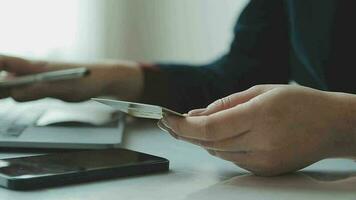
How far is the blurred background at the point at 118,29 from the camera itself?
6.56ft

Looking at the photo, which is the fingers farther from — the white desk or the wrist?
the wrist

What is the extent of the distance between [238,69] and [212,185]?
2.27 feet

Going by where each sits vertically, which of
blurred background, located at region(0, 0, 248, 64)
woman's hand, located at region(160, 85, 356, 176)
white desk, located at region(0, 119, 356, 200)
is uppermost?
blurred background, located at region(0, 0, 248, 64)

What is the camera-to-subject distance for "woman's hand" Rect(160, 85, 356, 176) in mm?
680

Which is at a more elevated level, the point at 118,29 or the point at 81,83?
the point at 118,29

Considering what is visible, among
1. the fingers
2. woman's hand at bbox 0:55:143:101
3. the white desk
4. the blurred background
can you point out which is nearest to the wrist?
woman's hand at bbox 0:55:143:101

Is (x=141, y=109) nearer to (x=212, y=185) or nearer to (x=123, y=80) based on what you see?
(x=212, y=185)

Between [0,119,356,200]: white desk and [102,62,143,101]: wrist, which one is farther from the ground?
[102,62,143,101]: wrist

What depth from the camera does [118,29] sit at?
82.4 inches

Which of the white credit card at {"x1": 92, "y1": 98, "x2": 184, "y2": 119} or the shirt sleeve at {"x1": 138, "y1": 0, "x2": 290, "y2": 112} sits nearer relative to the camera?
the white credit card at {"x1": 92, "y1": 98, "x2": 184, "y2": 119}

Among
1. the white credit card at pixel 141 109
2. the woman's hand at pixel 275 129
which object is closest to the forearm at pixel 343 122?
the woman's hand at pixel 275 129

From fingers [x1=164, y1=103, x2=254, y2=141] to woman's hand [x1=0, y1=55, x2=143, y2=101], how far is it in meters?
0.49

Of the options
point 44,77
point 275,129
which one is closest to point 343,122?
point 275,129

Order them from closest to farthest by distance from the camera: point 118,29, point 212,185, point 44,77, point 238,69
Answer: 1. point 212,185
2. point 44,77
3. point 238,69
4. point 118,29
